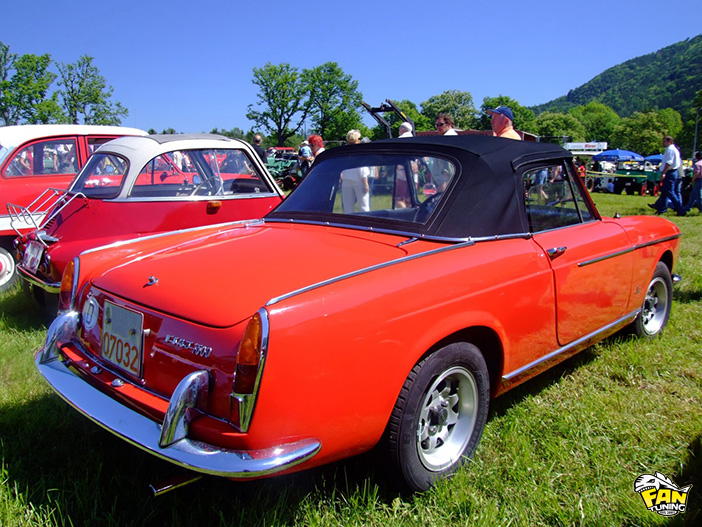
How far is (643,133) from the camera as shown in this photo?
7912 cm

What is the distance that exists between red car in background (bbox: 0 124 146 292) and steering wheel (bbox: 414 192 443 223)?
196 inches

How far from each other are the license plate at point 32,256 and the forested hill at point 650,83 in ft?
415

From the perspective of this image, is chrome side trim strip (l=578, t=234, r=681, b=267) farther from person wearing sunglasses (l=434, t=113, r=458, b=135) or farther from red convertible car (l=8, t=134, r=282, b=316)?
person wearing sunglasses (l=434, t=113, r=458, b=135)

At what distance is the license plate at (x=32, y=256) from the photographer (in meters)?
4.25

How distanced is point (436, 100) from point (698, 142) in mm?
42781

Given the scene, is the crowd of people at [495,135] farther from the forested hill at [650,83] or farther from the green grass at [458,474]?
the forested hill at [650,83]

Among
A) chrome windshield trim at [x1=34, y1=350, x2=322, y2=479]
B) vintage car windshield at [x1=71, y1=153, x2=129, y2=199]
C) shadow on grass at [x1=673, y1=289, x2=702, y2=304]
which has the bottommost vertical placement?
shadow on grass at [x1=673, y1=289, x2=702, y2=304]

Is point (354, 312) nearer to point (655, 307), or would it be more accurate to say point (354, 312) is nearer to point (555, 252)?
point (555, 252)

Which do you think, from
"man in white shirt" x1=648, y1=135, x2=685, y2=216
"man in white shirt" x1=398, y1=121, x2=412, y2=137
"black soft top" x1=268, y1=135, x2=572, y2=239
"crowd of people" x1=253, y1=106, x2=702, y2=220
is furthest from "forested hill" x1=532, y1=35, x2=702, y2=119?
"black soft top" x1=268, y1=135, x2=572, y2=239

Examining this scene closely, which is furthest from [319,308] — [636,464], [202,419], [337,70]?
[337,70]

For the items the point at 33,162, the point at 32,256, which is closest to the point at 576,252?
the point at 32,256

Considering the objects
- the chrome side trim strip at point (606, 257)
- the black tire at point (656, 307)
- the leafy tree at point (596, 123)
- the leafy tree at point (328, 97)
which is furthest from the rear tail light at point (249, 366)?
the leafy tree at point (596, 123)

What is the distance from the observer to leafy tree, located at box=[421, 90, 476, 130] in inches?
3536

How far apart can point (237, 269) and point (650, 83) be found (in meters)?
185
